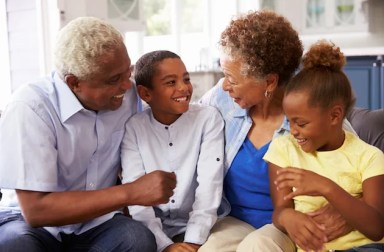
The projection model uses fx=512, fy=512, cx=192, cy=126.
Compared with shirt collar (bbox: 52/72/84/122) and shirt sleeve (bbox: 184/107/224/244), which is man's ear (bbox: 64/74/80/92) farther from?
shirt sleeve (bbox: 184/107/224/244)

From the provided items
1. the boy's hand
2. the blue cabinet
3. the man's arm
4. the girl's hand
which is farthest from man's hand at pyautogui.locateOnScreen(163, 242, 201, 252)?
the blue cabinet

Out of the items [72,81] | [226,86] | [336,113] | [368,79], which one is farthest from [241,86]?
[368,79]

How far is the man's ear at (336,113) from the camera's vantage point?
59.6 inches

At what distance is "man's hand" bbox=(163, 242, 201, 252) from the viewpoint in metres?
1.64

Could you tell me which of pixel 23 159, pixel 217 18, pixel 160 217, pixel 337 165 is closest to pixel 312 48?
pixel 337 165

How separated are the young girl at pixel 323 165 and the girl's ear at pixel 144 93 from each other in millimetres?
499

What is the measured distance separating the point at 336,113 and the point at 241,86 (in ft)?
1.11

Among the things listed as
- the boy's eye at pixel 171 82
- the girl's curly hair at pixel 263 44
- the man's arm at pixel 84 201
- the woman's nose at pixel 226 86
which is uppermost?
the girl's curly hair at pixel 263 44

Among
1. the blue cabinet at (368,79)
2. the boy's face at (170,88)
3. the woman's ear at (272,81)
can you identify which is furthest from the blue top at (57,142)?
the blue cabinet at (368,79)

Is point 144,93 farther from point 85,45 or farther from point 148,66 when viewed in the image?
point 85,45

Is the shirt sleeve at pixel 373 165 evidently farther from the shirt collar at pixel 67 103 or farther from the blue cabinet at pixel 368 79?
the blue cabinet at pixel 368 79

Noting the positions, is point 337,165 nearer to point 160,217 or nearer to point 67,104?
point 160,217

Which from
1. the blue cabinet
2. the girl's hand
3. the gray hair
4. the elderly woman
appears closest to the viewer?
the girl's hand

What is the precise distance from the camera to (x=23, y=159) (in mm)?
1537
